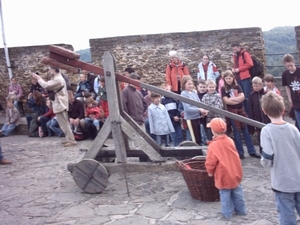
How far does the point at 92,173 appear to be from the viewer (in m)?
6.09

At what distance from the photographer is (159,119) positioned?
838 cm

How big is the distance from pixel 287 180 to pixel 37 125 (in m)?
9.07


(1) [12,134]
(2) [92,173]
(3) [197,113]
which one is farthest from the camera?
(1) [12,134]

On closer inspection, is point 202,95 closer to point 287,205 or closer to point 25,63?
point 287,205

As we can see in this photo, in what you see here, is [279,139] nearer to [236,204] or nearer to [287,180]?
[287,180]

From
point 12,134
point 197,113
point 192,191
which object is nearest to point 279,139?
point 192,191

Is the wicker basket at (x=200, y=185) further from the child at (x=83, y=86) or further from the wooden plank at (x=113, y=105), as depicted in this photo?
the child at (x=83, y=86)

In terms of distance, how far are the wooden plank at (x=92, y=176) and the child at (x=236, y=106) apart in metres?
2.66

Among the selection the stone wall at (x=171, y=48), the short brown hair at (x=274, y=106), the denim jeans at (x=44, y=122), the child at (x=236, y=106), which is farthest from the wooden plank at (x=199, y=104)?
the stone wall at (x=171, y=48)

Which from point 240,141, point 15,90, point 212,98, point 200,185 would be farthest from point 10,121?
point 200,185

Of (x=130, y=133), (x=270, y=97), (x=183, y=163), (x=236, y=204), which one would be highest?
(x=270, y=97)

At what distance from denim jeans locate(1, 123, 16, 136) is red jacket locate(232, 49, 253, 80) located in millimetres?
6609

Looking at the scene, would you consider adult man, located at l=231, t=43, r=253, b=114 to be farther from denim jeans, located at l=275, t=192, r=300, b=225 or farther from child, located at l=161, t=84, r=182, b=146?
denim jeans, located at l=275, t=192, r=300, b=225

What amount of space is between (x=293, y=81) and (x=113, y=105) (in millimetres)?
3365
